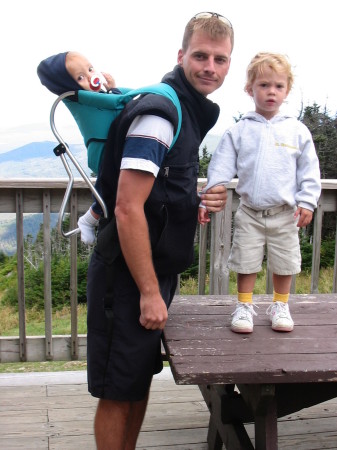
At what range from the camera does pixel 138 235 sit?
1.79 meters

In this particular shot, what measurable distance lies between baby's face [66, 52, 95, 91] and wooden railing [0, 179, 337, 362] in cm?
123

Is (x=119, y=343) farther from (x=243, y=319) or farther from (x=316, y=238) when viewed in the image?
(x=316, y=238)

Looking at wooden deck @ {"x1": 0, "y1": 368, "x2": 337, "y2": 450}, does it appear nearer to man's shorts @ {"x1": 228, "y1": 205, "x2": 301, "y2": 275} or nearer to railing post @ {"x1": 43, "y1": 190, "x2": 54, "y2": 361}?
railing post @ {"x1": 43, "y1": 190, "x2": 54, "y2": 361}

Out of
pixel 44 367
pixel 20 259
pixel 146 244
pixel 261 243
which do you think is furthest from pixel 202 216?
pixel 44 367

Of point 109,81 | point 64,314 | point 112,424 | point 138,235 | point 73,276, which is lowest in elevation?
point 64,314

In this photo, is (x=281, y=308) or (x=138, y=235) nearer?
(x=138, y=235)

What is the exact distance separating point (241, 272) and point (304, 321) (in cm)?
38

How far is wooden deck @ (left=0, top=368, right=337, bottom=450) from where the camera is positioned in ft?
8.79

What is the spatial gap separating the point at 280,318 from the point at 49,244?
1.49 m

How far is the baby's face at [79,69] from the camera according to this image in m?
1.83

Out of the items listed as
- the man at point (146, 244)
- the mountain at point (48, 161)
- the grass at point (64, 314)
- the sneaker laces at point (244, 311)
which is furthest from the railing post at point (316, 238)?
the grass at point (64, 314)

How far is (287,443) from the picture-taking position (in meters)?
2.72

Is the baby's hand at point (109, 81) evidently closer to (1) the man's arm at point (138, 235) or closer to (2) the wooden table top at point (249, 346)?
(1) the man's arm at point (138, 235)

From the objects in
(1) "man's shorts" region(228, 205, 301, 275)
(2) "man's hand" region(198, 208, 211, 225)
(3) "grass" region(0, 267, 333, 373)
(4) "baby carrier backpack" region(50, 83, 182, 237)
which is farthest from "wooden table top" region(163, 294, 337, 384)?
(3) "grass" region(0, 267, 333, 373)
